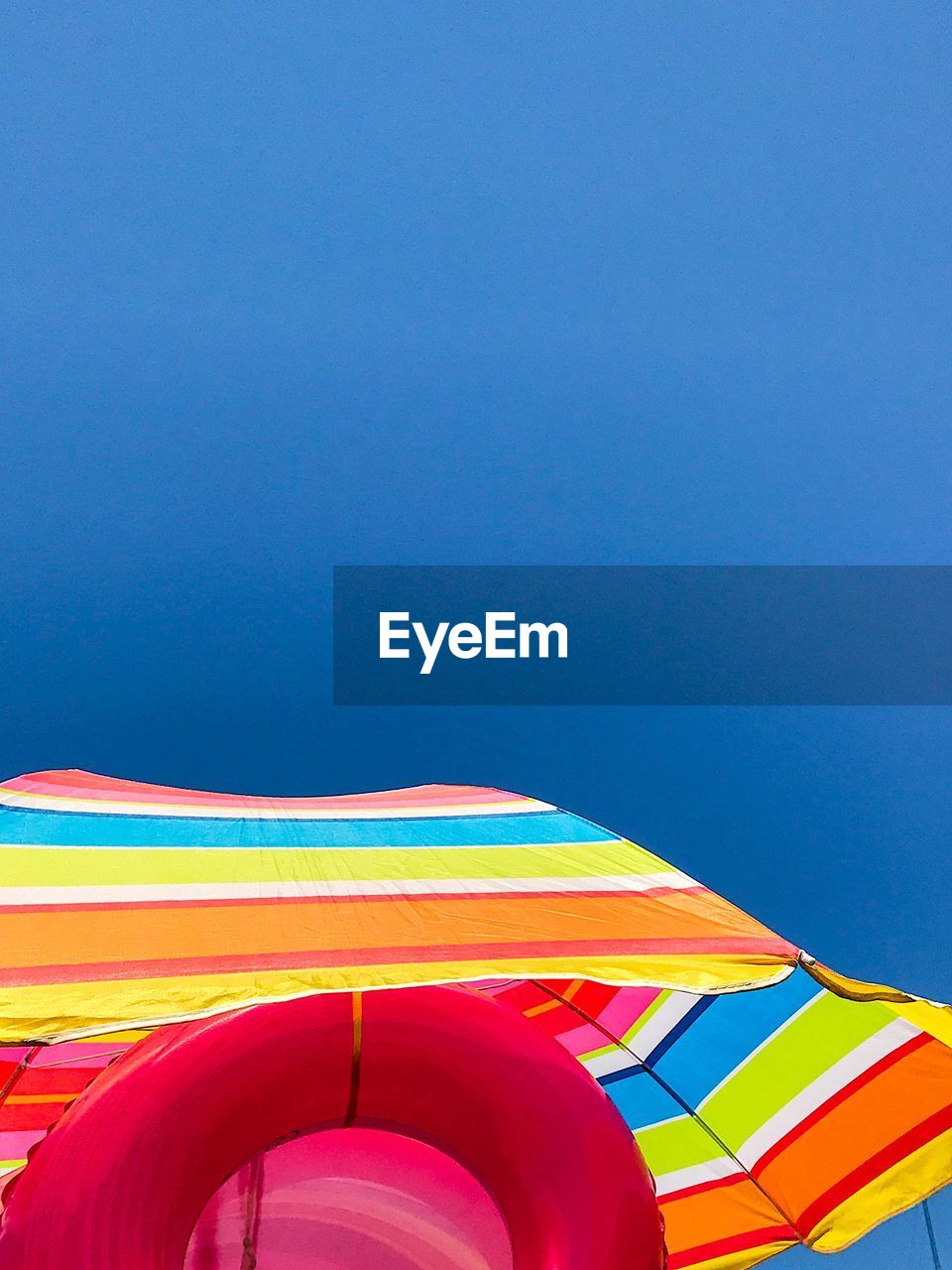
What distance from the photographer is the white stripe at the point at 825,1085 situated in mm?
1871

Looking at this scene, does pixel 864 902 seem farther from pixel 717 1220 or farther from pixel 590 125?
pixel 590 125

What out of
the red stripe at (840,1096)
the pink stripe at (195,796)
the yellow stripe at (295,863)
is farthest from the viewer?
the pink stripe at (195,796)

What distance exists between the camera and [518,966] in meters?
1.28

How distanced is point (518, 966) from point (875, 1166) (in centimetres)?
119

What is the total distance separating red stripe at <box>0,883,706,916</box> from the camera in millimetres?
1416

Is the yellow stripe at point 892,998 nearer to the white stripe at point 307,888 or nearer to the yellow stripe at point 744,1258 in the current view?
the white stripe at point 307,888

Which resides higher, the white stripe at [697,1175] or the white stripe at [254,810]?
the white stripe at [254,810]

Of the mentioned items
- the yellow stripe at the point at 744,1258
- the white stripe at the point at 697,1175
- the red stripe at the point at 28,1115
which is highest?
the red stripe at the point at 28,1115

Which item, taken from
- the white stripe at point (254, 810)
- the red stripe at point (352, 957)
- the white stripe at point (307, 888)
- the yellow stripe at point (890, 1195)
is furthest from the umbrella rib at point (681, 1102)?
the red stripe at point (352, 957)

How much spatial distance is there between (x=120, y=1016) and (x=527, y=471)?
2.37m

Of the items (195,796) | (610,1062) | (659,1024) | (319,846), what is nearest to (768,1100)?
(659,1024)

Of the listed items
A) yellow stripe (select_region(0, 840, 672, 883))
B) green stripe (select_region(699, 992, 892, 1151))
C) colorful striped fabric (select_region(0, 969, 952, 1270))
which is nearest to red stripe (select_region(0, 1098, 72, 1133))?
colorful striped fabric (select_region(0, 969, 952, 1270))

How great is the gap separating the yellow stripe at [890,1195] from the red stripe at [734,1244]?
15 centimetres

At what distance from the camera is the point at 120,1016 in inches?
43.8
